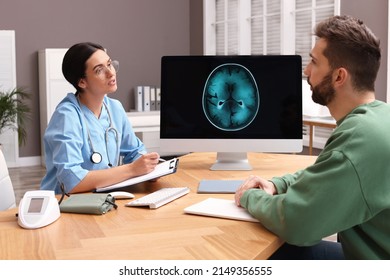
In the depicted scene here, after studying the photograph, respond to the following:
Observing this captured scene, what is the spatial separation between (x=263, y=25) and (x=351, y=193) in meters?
5.02

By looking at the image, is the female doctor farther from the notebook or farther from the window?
the window

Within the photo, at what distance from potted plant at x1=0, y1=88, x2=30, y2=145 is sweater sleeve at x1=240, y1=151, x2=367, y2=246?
529 cm

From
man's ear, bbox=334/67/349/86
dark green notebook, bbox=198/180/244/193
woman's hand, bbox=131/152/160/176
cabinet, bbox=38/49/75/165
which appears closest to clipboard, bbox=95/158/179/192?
woman's hand, bbox=131/152/160/176

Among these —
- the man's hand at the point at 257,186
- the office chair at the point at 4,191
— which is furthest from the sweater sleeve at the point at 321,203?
the office chair at the point at 4,191

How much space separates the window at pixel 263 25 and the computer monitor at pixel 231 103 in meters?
2.76

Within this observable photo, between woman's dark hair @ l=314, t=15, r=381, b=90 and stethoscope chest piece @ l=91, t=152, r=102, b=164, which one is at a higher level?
woman's dark hair @ l=314, t=15, r=381, b=90

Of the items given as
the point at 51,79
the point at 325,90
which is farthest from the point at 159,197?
the point at 51,79

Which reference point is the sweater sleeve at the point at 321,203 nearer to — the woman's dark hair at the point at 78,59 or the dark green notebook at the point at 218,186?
the dark green notebook at the point at 218,186

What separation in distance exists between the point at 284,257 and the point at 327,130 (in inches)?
131

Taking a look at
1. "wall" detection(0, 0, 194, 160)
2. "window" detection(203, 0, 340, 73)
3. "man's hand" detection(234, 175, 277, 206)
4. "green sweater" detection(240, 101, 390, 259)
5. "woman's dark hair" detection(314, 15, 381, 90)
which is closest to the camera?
"green sweater" detection(240, 101, 390, 259)

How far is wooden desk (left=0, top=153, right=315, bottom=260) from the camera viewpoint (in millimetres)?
1314

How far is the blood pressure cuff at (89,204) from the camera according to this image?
1.66 metres
